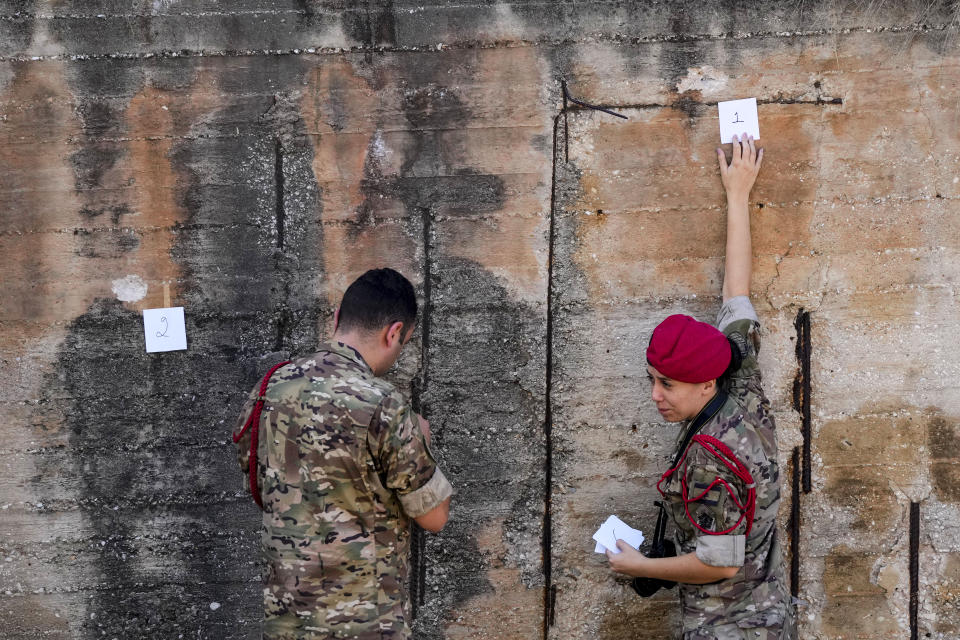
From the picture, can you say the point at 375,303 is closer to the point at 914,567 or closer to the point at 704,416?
the point at 704,416

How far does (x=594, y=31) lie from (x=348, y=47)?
0.97 metres

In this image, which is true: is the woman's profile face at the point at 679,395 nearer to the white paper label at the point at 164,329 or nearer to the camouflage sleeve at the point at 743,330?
the camouflage sleeve at the point at 743,330

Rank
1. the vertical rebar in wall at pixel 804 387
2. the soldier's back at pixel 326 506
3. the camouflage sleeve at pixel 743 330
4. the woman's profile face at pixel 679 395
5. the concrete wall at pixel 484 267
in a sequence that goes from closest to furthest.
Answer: the soldier's back at pixel 326 506 < the woman's profile face at pixel 679 395 < the camouflage sleeve at pixel 743 330 < the concrete wall at pixel 484 267 < the vertical rebar in wall at pixel 804 387

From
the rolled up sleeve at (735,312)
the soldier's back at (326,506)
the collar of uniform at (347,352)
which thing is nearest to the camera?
the soldier's back at (326,506)

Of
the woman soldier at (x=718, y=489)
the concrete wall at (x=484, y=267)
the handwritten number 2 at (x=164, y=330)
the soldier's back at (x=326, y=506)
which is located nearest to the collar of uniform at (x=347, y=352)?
the soldier's back at (x=326, y=506)

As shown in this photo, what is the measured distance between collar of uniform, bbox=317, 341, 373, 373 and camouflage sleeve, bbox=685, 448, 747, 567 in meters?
1.12

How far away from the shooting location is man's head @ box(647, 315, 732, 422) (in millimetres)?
2203

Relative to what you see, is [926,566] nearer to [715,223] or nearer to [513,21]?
[715,223]

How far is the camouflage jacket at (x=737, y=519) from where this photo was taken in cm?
221

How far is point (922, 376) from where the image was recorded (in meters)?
2.90

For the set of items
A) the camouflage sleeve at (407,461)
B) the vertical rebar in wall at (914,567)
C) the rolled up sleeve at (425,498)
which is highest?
the camouflage sleeve at (407,461)

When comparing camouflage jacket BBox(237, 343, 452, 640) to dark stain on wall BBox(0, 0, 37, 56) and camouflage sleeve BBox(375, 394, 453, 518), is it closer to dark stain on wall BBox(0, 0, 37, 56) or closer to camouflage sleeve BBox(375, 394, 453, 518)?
camouflage sleeve BBox(375, 394, 453, 518)

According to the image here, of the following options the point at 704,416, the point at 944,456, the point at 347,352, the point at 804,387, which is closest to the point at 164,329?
the point at 347,352

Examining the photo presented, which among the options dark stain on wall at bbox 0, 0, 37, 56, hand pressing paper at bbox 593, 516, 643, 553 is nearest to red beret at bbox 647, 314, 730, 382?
hand pressing paper at bbox 593, 516, 643, 553
